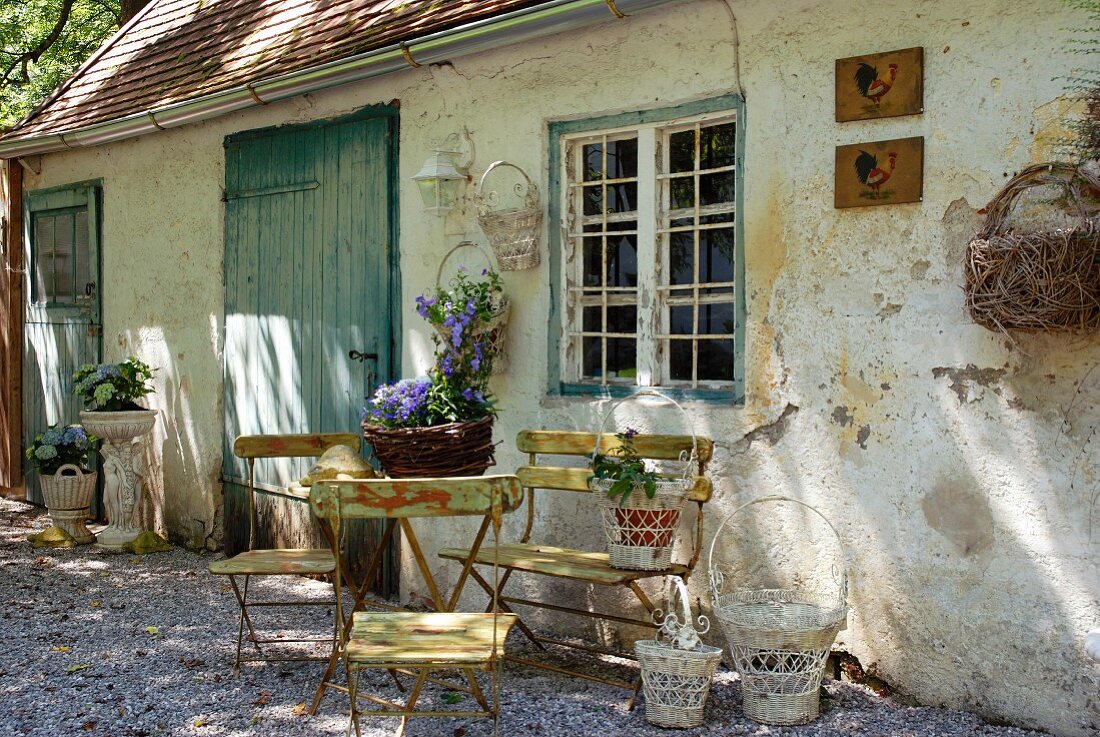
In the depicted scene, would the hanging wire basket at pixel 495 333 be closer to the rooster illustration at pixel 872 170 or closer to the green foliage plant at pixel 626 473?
the green foliage plant at pixel 626 473

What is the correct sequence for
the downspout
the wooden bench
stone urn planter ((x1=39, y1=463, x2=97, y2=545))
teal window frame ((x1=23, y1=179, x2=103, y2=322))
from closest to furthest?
1. the wooden bench
2. stone urn planter ((x1=39, y1=463, x2=97, y2=545))
3. teal window frame ((x1=23, y1=179, x2=103, y2=322))
4. the downspout

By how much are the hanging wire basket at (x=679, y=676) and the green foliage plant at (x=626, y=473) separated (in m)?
0.44

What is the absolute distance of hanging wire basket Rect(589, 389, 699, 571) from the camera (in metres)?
4.73

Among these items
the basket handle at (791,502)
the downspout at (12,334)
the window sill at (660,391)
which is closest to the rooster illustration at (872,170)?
A: the window sill at (660,391)

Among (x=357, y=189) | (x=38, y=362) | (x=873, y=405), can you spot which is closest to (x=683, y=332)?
(x=873, y=405)

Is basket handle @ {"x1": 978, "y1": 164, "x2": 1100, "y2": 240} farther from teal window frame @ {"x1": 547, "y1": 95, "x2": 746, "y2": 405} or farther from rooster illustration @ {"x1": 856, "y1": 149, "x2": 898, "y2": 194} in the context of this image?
teal window frame @ {"x1": 547, "y1": 95, "x2": 746, "y2": 405}

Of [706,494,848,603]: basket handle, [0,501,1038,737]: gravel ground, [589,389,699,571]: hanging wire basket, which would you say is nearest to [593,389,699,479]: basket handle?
[589,389,699,571]: hanging wire basket

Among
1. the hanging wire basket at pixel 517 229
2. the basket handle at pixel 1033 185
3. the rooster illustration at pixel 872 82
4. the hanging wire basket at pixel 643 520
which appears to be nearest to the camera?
the basket handle at pixel 1033 185

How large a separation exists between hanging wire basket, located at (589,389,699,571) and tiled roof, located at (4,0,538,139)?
2367 millimetres

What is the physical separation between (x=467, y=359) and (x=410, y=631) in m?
1.87

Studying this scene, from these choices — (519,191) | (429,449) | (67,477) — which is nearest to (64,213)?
(67,477)

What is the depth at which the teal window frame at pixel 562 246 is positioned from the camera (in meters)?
5.14

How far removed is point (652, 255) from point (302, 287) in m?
2.62

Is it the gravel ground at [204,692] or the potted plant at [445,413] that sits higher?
the potted plant at [445,413]
